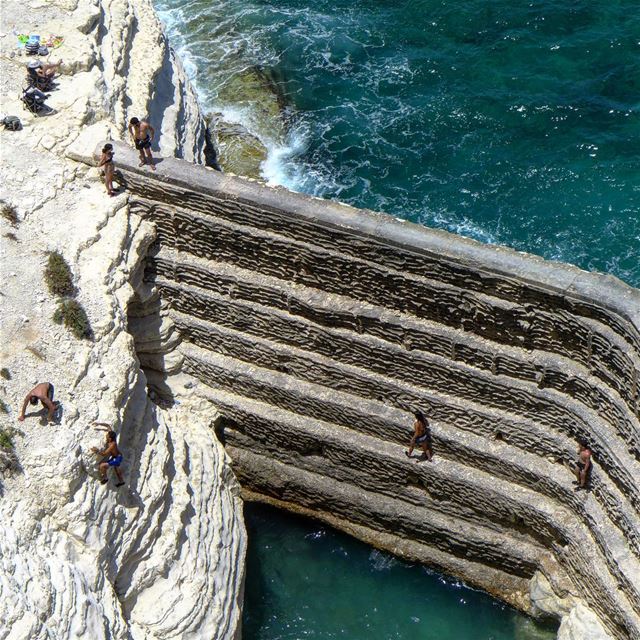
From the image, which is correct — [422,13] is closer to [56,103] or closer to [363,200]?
[363,200]

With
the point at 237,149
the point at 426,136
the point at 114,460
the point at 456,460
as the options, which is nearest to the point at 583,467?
the point at 456,460

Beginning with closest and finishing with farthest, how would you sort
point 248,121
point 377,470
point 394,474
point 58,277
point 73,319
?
point 73,319
point 58,277
point 394,474
point 377,470
point 248,121

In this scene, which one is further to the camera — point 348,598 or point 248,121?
point 248,121

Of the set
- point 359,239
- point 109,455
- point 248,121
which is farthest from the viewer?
point 248,121

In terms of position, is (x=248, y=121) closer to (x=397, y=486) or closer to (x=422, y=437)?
(x=397, y=486)

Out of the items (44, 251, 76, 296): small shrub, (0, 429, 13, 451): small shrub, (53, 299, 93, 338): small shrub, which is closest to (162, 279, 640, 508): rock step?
(44, 251, 76, 296): small shrub

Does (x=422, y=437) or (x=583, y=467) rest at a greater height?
(x=583, y=467)

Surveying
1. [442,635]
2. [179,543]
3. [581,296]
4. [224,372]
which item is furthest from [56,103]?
[442,635]

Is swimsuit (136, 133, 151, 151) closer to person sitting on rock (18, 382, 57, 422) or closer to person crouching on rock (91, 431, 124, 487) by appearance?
person sitting on rock (18, 382, 57, 422)
